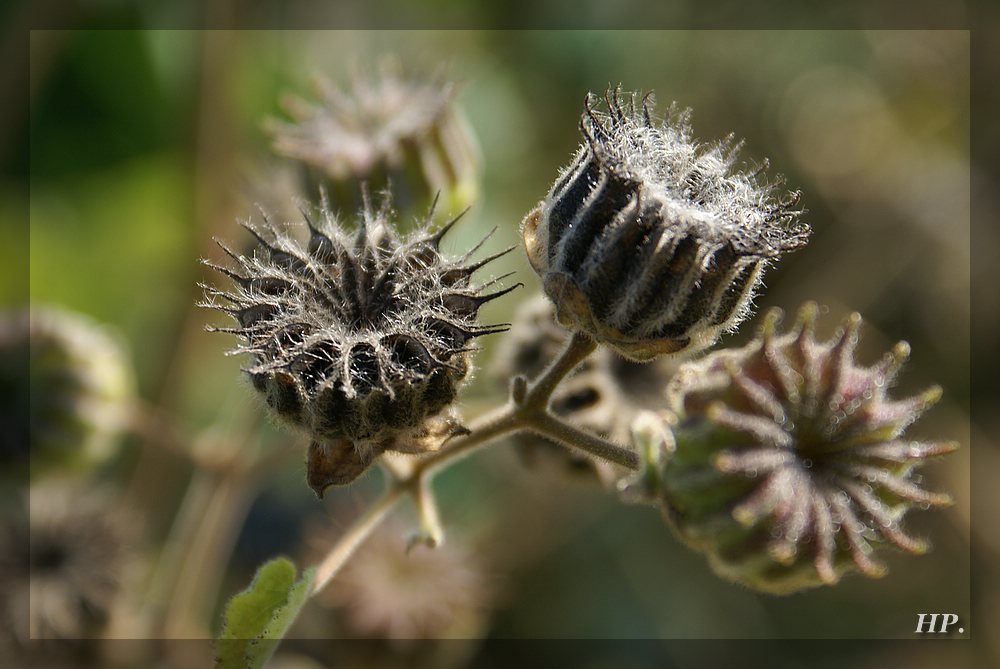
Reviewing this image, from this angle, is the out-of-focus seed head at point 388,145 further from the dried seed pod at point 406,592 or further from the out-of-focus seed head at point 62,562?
the out-of-focus seed head at point 62,562

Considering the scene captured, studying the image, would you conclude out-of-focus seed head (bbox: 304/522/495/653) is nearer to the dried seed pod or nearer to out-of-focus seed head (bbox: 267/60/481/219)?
the dried seed pod

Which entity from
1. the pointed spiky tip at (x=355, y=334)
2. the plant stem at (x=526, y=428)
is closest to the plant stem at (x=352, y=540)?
the plant stem at (x=526, y=428)

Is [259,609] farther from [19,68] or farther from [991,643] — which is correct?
[991,643]

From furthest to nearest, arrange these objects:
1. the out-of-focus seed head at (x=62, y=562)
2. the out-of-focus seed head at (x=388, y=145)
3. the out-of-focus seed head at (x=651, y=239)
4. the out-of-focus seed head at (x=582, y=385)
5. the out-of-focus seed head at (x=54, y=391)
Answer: the out-of-focus seed head at (x=54, y=391) < the out-of-focus seed head at (x=62, y=562) < the out-of-focus seed head at (x=388, y=145) < the out-of-focus seed head at (x=582, y=385) < the out-of-focus seed head at (x=651, y=239)

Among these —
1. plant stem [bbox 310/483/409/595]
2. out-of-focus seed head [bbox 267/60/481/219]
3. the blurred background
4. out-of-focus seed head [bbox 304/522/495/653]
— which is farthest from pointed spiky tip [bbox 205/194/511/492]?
the blurred background

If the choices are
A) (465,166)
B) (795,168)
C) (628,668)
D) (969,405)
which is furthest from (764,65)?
(628,668)
